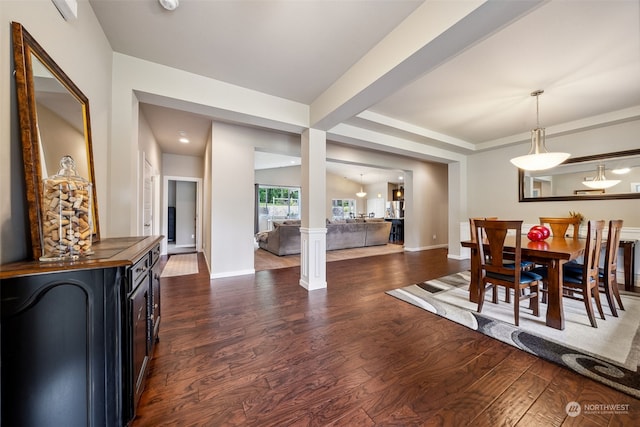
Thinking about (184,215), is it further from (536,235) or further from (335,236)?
(536,235)

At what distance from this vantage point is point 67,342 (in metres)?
0.91

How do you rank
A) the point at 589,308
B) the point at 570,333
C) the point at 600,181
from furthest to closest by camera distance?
the point at 600,181 → the point at 589,308 → the point at 570,333

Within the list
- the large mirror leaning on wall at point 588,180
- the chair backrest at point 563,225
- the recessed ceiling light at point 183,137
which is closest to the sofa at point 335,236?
the recessed ceiling light at point 183,137

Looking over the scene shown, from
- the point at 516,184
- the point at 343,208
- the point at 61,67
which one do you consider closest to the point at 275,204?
the point at 343,208

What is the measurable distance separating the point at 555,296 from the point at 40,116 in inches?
152

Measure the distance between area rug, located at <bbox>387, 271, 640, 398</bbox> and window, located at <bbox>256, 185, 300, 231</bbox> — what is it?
25.1 feet

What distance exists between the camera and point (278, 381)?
4.90 ft

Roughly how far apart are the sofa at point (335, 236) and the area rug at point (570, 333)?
3.30m

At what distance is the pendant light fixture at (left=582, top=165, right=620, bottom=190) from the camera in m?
3.68

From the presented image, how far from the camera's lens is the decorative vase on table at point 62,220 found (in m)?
1.01

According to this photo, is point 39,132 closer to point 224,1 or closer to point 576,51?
point 224,1

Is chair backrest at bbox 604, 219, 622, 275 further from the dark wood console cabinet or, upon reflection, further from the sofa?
the sofa

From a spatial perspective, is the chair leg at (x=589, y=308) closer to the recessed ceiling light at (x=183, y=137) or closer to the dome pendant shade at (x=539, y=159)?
the dome pendant shade at (x=539, y=159)

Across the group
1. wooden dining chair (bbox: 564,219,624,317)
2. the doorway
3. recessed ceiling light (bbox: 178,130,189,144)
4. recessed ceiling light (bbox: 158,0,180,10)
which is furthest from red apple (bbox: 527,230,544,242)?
the doorway
